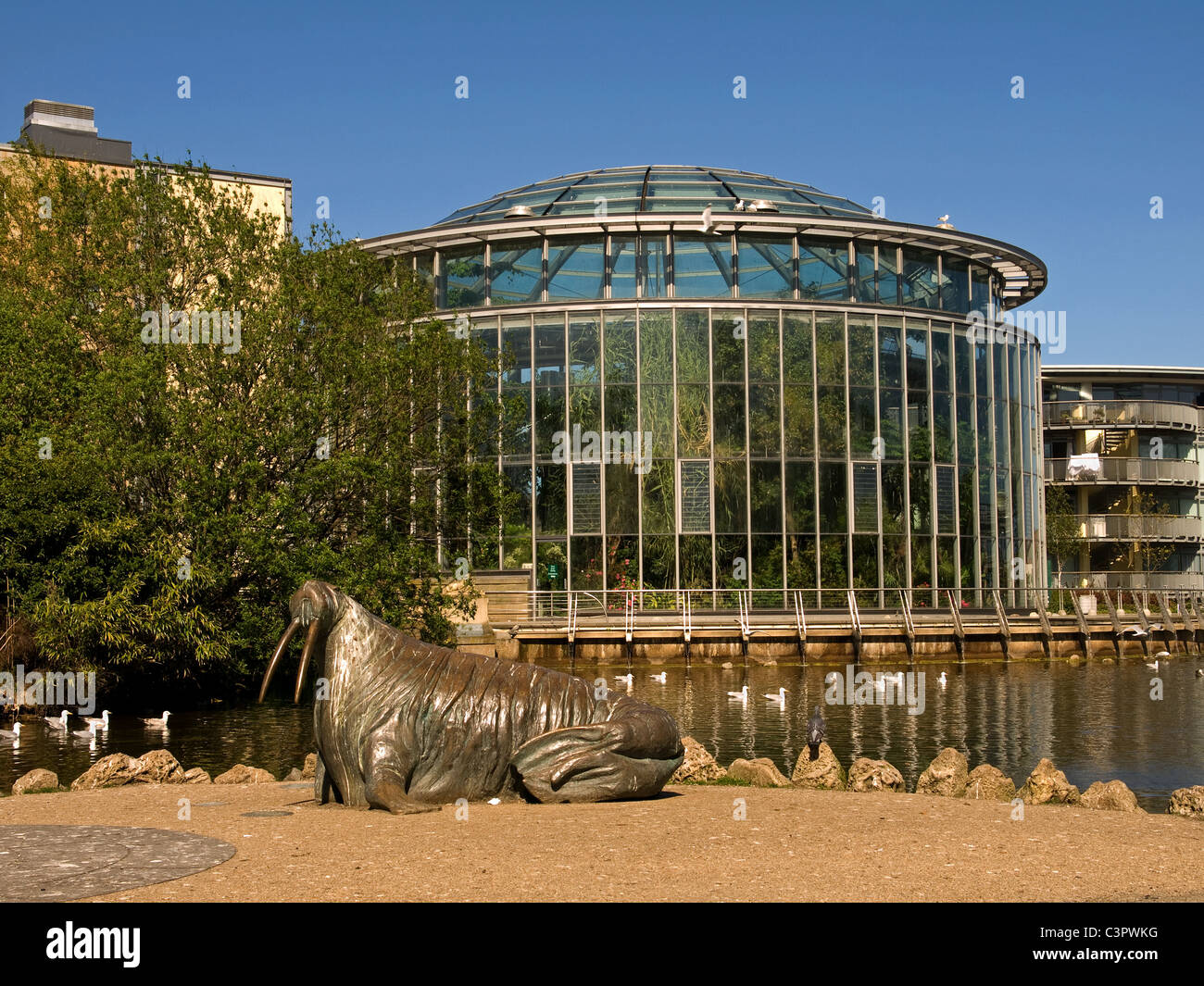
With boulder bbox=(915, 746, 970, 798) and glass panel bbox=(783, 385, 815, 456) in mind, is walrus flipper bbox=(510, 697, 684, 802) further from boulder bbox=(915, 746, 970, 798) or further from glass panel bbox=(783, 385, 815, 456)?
glass panel bbox=(783, 385, 815, 456)

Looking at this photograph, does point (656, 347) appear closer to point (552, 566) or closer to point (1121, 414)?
point (552, 566)

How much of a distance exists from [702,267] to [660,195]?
4742mm

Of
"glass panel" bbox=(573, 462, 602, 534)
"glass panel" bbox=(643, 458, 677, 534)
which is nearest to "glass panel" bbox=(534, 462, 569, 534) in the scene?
"glass panel" bbox=(573, 462, 602, 534)

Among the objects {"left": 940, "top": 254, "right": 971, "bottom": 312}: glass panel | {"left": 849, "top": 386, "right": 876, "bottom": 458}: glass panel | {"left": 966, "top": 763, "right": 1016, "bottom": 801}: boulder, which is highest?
{"left": 940, "top": 254, "right": 971, "bottom": 312}: glass panel

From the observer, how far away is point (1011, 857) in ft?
35.0

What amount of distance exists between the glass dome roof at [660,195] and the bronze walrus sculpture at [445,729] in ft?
123

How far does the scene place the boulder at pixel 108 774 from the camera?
16.3m

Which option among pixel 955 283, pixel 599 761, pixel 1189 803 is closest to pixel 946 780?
pixel 1189 803

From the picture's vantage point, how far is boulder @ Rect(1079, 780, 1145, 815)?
1487 centimetres

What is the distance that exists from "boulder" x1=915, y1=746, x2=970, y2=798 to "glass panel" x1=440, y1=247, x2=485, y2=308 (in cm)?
3690

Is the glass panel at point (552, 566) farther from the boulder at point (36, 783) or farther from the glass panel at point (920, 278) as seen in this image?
the boulder at point (36, 783)
